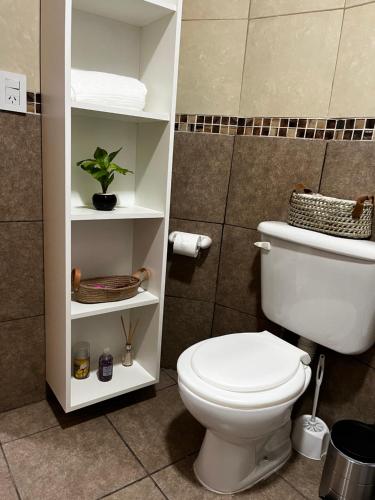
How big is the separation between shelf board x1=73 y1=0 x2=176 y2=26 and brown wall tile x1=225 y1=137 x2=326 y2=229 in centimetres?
54

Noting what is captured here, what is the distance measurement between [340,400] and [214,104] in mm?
1273

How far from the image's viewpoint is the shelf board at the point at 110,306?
1.35 meters

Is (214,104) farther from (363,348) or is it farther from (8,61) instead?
(363,348)

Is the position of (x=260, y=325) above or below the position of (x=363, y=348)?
below

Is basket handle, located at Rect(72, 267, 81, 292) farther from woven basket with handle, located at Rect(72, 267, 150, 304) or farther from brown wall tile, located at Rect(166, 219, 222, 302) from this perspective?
brown wall tile, located at Rect(166, 219, 222, 302)

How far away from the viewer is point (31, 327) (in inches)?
58.4

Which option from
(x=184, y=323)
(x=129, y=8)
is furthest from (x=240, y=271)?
(x=129, y=8)

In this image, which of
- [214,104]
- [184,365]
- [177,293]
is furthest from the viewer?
[177,293]

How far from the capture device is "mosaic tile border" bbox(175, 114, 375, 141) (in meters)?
1.29

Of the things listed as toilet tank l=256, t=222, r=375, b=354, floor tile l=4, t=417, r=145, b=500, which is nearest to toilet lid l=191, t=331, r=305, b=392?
toilet tank l=256, t=222, r=375, b=354

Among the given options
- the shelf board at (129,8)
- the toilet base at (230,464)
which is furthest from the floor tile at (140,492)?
the shelf board at (129,8)

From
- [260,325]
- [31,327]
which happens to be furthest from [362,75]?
[31,327]

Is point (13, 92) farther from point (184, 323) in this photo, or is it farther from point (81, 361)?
point (184, 323)

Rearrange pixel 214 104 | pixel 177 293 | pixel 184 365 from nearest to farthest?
pixel 184 365 → pixel 214 104 → pixel 177 293
